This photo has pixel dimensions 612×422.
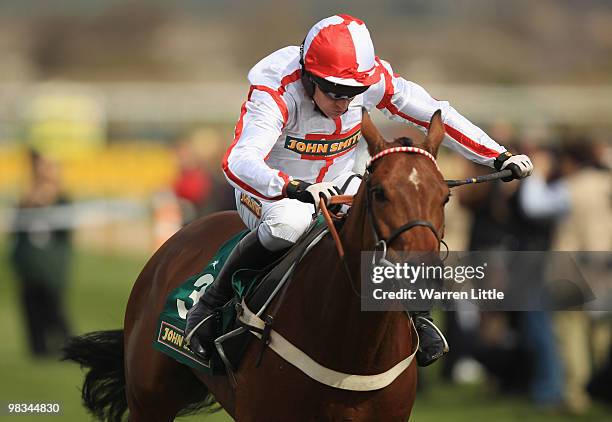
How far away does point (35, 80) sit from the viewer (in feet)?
159

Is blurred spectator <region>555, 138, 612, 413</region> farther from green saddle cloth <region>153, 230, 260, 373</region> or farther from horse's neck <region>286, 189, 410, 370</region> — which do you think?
horse's neck <region>286, 189, 410, 370</region>

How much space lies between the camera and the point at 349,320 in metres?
4.45

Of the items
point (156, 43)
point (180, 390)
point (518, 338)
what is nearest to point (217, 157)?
point (518, 338)

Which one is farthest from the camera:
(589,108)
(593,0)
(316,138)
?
(593,0)

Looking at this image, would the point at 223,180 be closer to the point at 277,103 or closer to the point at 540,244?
the point at 540,244

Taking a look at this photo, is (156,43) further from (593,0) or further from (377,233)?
(377,233)

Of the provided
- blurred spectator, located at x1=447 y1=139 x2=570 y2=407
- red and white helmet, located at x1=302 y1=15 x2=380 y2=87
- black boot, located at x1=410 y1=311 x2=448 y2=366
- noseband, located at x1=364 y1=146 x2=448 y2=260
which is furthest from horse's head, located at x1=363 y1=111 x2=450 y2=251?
blurred spectator, located at x1=447 y1=139 x2=570 y2=407

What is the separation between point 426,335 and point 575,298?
13.2ft

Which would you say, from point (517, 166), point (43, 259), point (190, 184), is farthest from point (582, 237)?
point (43, 259)

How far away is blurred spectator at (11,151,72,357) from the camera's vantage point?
12.4m

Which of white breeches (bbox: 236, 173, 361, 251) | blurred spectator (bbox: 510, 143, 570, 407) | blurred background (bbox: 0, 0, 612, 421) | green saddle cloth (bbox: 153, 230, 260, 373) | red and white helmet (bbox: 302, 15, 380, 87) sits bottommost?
blurred background (bbox: 0, 0, 612, 421)

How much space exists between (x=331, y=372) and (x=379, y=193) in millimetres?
862

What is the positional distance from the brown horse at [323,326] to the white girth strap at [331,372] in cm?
2

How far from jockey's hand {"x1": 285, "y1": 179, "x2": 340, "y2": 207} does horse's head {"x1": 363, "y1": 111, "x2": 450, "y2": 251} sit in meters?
0.16
